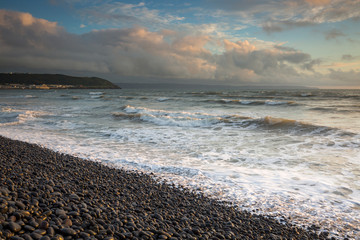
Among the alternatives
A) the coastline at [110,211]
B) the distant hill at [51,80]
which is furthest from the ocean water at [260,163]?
the distant hill at [51,80]

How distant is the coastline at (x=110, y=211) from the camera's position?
3.21 meters

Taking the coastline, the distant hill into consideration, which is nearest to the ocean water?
the coastline

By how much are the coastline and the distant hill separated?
167 m

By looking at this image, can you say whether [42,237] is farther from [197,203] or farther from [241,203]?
[241,203]

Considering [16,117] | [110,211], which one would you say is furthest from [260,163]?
[16,117]

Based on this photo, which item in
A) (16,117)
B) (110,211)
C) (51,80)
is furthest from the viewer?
(51,80)

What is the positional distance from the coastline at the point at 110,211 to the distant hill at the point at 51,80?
167147 millimetres

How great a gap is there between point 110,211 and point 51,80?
179 m

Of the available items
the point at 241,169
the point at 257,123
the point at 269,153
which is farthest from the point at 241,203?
the point at 257,123

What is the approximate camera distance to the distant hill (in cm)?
14512

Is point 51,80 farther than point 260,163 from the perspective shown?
Yes

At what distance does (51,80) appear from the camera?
516 ft

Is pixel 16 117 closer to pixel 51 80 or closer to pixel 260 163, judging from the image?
pixel 260 163

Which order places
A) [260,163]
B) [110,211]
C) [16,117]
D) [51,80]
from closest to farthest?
1. [110,211]
2. [260,163]
3. [16,117]
4. [51,80]
